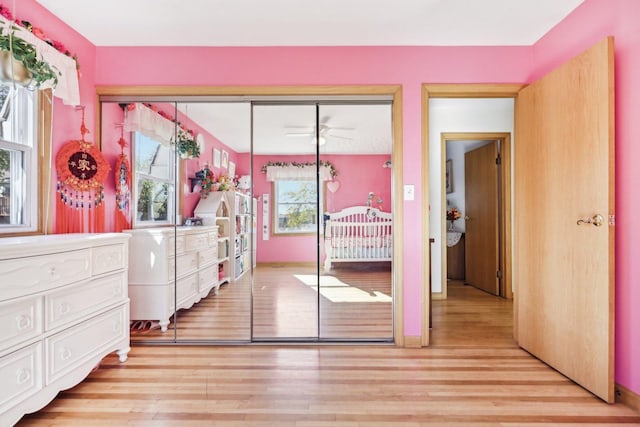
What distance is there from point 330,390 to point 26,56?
7.91 feet

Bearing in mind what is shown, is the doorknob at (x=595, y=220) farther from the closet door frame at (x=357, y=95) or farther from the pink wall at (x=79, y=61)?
the pink wall at (x=79, y=61)

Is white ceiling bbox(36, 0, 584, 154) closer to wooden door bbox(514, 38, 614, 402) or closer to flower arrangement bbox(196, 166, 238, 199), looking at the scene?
flower arrangement bbox(196, 166, 238, 199)

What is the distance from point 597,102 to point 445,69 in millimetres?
1087

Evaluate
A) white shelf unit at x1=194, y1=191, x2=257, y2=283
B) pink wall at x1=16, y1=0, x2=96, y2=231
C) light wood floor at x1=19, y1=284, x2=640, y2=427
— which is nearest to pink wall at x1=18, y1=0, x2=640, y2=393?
pink wall at x1=16, y1=0, x2=96, y2=231

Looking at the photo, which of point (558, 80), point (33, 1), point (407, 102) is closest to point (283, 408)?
point (407, 102)

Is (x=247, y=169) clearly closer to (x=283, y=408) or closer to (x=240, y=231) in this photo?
(x=240, y=231)

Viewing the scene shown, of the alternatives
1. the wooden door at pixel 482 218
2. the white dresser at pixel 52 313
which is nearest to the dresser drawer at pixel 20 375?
the white dresser at pixel 52 313

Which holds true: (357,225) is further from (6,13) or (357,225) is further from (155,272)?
(6,13)

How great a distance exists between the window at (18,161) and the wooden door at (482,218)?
4.53 meters

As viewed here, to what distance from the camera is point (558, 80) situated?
2232mm

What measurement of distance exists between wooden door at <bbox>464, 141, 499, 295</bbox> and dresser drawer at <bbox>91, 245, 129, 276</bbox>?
4.03 m

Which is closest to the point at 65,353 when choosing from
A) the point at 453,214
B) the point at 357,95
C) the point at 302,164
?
the point at 302,164

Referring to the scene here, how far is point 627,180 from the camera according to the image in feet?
6.24

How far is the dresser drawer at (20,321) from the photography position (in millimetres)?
1550
